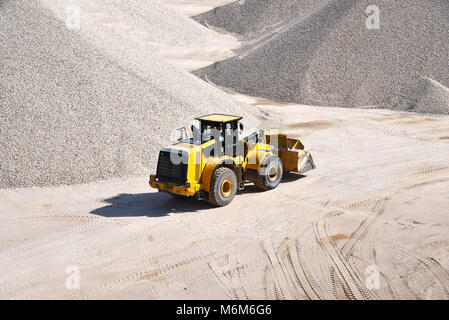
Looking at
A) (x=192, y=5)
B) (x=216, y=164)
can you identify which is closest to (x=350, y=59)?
(x=216, y=164)

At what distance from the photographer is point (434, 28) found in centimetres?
2777

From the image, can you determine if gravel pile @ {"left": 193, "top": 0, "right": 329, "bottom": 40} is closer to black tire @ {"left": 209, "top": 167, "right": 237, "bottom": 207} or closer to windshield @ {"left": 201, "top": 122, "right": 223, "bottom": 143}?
windshield @ {"left": 201, "top": 122, "right": 223, "bottom": 143}

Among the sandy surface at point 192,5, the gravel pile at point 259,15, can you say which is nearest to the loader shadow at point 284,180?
the gravel pile at point 259,15

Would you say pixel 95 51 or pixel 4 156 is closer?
pixel 4 156

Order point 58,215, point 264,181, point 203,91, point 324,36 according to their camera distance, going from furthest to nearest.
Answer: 1. point 324,36
2. point 203,91
3. point 264,181
4. point 58,215

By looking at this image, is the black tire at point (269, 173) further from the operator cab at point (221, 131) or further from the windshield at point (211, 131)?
the windshield at point (211, 131)

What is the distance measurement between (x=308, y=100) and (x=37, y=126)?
1485 centimetres

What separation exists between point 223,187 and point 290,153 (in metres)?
3.02

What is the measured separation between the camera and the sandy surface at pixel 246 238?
30.9 ft

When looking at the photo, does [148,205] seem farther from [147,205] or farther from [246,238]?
[246,238]

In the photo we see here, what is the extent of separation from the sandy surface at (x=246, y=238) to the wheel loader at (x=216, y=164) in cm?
48

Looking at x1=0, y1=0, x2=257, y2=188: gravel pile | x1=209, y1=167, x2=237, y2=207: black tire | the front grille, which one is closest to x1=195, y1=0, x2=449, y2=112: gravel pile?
x1=0, y1=0, x2=257, y2=188: gravel pile
